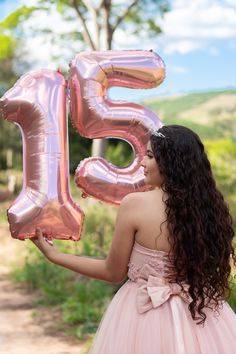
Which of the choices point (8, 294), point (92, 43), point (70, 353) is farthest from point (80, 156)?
point (70, 353)

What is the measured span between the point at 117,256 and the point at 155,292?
6.9 inches

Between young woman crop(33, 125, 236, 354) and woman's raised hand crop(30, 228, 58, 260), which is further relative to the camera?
woman's raised hand crop(30, 228, 58, 260)

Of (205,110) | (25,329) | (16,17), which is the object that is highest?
(16,17)

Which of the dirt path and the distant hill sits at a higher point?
the dirt path

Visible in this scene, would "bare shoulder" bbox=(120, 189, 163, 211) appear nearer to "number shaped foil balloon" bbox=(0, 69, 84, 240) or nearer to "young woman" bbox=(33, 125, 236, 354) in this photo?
"young woman" bbox=(33, 125, 236, 354)

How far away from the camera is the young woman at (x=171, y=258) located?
2393mm

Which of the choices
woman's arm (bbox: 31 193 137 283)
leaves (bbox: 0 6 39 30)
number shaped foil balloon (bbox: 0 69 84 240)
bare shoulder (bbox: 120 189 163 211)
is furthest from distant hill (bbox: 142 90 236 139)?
bare shoulder (bbox: 120 189 163 211)

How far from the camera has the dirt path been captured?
5379 millimetres

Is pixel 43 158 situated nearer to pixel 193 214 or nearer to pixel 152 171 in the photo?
pixel 152 171

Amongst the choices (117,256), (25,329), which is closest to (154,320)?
(117,256)

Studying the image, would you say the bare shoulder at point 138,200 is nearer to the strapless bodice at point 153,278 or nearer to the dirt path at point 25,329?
the strapless bodice at point 153,278

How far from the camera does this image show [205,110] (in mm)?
41125

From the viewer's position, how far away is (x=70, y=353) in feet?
17.2

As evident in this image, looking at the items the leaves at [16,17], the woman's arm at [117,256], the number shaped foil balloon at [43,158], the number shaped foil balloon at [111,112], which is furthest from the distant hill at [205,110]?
the woman's arm at [117,256]
